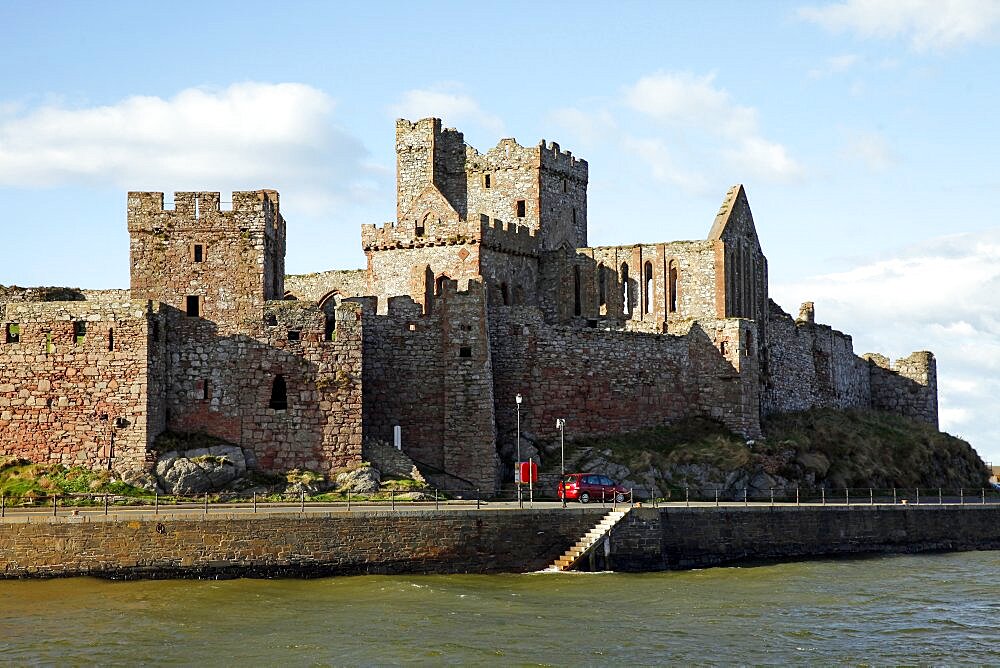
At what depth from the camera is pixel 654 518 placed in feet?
172

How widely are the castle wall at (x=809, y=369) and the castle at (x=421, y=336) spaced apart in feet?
0.73

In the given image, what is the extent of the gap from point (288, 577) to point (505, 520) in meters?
7.90

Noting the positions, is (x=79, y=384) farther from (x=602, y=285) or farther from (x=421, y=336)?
(x=602, y=285)

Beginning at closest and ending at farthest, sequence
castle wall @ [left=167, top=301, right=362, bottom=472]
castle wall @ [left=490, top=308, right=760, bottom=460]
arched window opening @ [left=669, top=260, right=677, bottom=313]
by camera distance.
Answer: castle wall @ [left=167, top=301, right=362, bottom=472]
castle wall @ [left=490, top=308, right=760, bottom=460]
arched window opening @ [left=669, top=260, right=677, bottom=313]

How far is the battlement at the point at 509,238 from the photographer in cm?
7094

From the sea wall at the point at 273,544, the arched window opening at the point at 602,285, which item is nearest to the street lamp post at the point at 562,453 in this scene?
the sea wall at the point at 273,544

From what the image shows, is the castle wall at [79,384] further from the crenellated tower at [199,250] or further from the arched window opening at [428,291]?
the arched window opening at [428,291]

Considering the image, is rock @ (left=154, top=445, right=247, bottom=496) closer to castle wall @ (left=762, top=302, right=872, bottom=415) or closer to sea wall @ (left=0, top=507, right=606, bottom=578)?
sea wall @ (left=0, top=507, right=606, bottom=578)

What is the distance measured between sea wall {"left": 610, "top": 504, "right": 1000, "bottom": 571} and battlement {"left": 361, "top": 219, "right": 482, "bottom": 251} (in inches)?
849

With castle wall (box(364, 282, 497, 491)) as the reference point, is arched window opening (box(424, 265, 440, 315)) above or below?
above

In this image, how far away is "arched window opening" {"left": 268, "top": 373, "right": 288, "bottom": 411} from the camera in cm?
5553

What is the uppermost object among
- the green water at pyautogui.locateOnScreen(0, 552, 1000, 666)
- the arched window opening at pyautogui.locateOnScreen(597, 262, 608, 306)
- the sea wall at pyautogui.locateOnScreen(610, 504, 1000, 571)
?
the arched window opening at pyautogui.locateOnScreen(597, 262, 608, 306)

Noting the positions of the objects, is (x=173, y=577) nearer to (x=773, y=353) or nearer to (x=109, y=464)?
(x=109, y=464)

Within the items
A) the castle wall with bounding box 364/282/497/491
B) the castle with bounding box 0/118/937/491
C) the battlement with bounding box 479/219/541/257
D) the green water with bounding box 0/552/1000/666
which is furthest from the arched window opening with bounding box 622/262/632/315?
the green water with bounding box 0/552/1000/666
